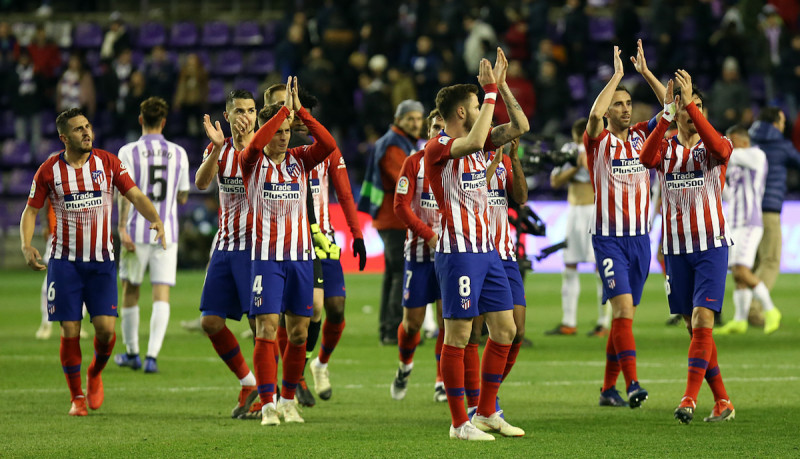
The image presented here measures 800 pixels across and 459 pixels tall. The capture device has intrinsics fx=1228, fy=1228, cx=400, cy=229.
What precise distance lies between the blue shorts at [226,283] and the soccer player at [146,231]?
288 centimetres

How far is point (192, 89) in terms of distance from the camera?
25.4 m

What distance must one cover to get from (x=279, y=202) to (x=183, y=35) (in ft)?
68.9

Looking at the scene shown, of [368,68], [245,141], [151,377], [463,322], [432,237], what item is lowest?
[151,377]

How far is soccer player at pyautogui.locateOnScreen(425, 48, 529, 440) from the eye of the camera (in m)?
7.43

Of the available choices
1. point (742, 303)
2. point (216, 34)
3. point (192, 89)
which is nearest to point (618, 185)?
point (742, 303)

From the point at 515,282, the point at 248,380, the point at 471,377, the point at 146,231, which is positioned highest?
the point at 146,231

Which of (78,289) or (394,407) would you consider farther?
(394,407)

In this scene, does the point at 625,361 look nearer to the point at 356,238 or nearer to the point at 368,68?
the point at 356,238

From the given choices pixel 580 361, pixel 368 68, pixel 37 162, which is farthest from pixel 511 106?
pixel 37 162

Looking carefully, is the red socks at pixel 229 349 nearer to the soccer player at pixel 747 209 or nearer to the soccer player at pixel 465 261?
the soccer player at pixel 465 261

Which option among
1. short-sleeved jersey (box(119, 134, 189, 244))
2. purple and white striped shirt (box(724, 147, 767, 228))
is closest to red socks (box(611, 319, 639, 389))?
short-sleeved jersey (box(119, 134, 189, 244))

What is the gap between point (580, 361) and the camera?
11.6 m

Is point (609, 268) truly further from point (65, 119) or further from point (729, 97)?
point (729, 97)

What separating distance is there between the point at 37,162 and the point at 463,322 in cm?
2106
